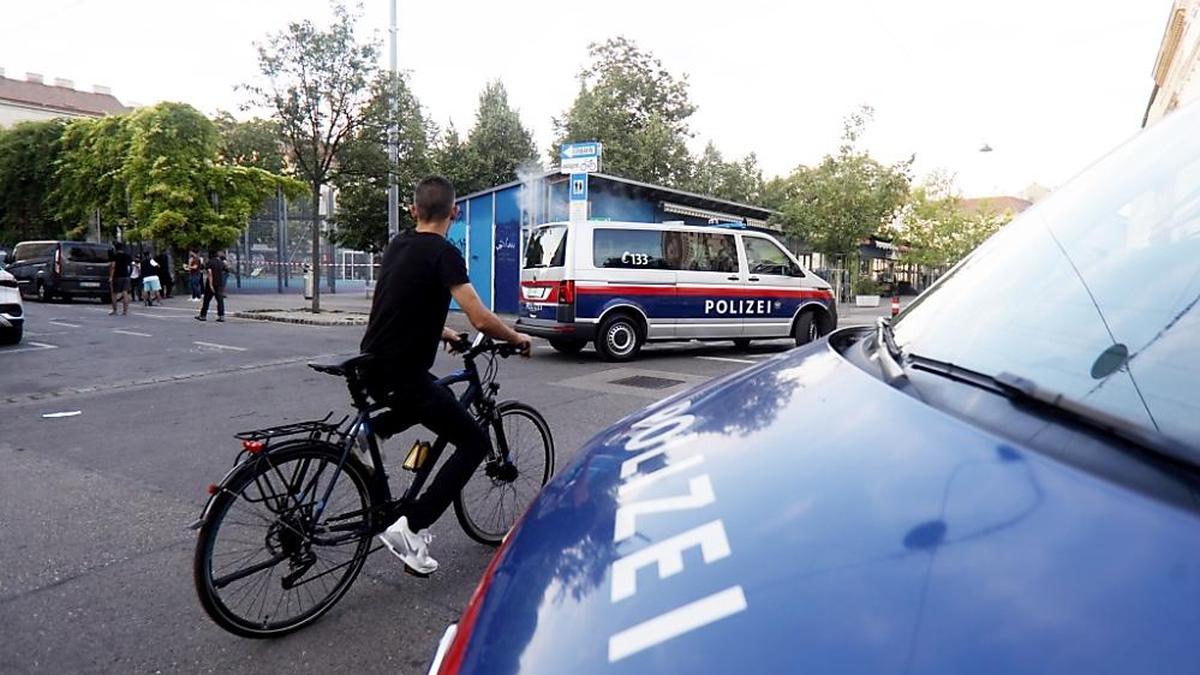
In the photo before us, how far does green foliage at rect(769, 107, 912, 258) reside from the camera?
25906 millimetres

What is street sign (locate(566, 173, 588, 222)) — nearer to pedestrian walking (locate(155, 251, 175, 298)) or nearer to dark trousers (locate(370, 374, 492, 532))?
dark trousers (locate(370, 374, 492, 532))

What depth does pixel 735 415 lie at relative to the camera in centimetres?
157

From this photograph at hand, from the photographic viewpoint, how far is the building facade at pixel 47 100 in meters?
58.3

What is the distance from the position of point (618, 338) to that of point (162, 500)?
695 cm

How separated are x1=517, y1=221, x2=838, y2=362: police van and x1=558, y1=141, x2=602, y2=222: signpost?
4256 millimetres

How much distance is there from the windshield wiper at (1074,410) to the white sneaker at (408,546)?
228cm

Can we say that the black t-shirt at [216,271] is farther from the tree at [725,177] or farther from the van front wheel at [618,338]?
the tree at [725,177]

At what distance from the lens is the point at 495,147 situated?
2898cm

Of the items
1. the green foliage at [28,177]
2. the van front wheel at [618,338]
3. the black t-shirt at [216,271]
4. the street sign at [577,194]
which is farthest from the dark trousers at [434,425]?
the green foliage at [28,177]

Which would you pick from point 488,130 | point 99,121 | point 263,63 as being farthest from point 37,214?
point 263,63

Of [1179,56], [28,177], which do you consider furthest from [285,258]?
[1179,56]

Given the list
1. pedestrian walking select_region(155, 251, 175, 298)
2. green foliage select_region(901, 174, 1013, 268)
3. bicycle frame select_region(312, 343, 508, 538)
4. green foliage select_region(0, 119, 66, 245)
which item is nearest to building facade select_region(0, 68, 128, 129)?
green foliage select_region(0, 119, 66, 245)

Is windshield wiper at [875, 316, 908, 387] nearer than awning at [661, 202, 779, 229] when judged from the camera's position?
Yes

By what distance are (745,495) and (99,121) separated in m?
37.2
